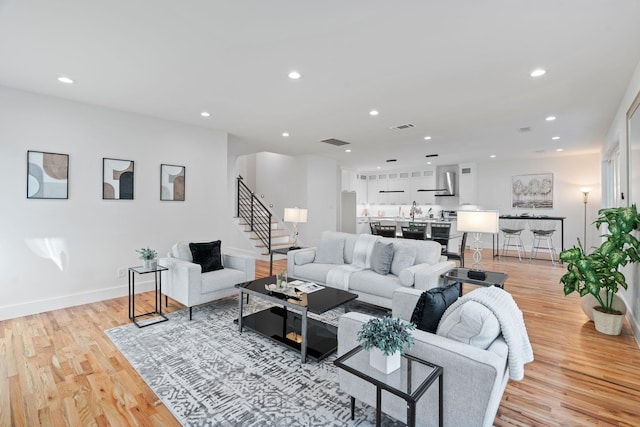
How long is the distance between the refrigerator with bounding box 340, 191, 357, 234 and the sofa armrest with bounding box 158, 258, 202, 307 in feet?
23.4

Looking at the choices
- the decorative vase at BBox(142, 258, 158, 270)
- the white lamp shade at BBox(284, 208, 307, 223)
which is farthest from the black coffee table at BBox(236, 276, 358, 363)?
the white lamp shade at BBox(284, 208, 307, 223)

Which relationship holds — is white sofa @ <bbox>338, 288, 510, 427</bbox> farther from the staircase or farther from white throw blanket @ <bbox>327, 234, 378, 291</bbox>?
the staircase

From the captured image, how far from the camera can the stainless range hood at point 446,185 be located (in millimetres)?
9805

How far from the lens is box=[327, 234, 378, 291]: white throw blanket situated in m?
3.90

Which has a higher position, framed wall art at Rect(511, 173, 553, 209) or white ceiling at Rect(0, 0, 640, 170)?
white ceiling at Rect(0, 0, 640, 170)

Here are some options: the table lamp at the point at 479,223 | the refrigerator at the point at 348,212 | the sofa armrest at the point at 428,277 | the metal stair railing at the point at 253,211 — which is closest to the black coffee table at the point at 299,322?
the sofa armrest at the point at 428,277

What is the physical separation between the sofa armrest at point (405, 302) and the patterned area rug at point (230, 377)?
72 cm

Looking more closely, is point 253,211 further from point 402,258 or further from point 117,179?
point 402,258

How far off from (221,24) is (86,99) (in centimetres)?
279

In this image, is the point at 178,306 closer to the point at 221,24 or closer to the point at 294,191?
the point at 221,24

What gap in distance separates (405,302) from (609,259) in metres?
2.17

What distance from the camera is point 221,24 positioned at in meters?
2.29

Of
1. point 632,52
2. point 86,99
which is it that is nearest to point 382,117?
point 632,52

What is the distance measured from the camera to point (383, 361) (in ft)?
4.94
